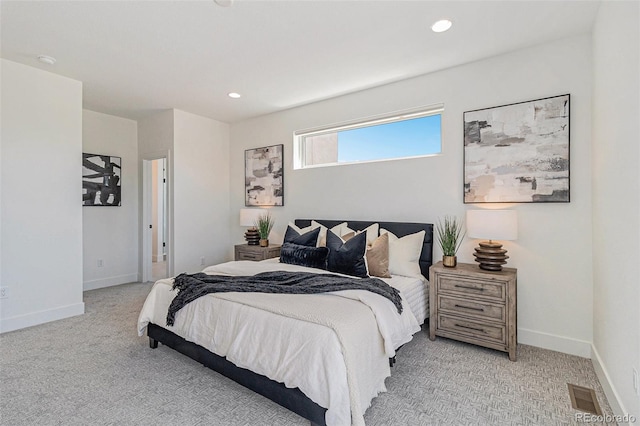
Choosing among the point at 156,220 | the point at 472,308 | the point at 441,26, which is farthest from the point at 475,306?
the point at 156,220

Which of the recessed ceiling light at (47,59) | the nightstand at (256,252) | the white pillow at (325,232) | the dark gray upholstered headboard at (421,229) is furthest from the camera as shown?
the nightstand at (256,252)

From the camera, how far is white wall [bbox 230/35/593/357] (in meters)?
2.67

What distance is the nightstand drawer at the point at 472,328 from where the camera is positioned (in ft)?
8.59

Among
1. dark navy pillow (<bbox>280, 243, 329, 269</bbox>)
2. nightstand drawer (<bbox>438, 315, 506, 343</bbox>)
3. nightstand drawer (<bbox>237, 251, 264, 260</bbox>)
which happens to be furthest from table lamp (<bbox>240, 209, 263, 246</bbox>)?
nightstand drawer (<bbox>438, 315, 506, 343</bbox>)

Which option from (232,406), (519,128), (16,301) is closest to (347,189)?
(519,128)

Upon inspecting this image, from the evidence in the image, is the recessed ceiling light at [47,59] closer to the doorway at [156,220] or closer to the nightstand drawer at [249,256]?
the doorway at [156,220]

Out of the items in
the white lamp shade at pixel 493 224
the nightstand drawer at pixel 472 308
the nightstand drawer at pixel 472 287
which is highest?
the white lamp shade at pixel 493 224

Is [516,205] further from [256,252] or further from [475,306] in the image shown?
[256,252]

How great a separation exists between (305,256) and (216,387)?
1.48 m

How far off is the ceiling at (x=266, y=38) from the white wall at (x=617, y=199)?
1.89 ft

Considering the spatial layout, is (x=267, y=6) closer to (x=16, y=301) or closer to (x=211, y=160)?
(x=211, y=160)

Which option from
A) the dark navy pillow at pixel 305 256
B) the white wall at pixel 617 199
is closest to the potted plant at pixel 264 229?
the dark navy pillow at pixel 305 256

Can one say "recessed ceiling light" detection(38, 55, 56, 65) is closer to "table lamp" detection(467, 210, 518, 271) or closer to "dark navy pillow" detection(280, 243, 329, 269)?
"dark navy pillow" detection(280, 243, 329, 269)

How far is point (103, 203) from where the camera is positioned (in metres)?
4.95
